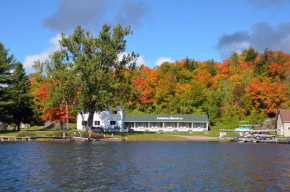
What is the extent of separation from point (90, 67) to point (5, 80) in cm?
2214

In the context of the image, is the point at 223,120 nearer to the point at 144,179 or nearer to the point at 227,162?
the point at 227,162

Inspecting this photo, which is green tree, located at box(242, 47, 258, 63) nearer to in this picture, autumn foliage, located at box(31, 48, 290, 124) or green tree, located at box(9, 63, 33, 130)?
autumn foliage, located at box(31, 48, 290, 124)

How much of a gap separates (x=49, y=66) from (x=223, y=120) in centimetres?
5379

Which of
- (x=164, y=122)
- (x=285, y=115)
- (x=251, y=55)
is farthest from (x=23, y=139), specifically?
(x=251, y=55)

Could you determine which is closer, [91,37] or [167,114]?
[91,37]

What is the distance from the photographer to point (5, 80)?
248 feet

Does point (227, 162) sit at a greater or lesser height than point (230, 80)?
lesser

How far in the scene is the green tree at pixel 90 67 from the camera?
221ft

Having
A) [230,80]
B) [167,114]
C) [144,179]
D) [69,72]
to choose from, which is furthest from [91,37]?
[230,80]

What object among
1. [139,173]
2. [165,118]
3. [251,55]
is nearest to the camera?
[139,173]

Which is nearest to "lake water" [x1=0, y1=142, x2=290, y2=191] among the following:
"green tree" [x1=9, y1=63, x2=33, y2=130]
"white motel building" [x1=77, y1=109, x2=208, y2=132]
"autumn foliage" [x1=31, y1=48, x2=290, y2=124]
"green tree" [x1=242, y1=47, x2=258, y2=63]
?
"green tree" [x1=9, y1=63, x2=33, y2=130]

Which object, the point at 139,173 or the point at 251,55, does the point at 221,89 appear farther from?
the point at 139,173

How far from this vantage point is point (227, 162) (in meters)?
39.6

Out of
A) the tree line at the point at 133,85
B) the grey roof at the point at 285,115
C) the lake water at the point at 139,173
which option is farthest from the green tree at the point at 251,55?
the lake water at the point at 139,173
